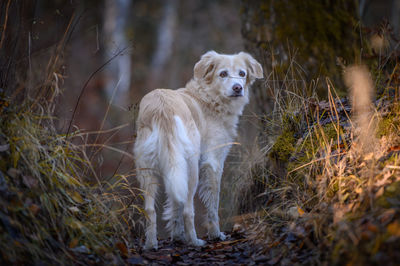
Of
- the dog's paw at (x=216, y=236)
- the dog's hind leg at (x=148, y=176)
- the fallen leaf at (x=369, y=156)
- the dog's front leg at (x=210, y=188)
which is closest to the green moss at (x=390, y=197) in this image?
the fallen leaf at (x=369, y=156)

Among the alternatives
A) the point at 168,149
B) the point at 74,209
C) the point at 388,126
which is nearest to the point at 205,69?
the point at 168,149

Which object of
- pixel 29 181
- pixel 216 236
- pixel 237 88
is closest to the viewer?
pixel 29 181

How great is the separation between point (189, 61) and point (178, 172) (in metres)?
11.2

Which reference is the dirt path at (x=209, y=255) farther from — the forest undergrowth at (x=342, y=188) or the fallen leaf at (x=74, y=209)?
the fallen leaf at (x=74, y=209)

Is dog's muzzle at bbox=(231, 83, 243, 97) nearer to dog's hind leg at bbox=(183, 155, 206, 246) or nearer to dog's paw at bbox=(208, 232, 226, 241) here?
dog's hind leg at bbox=(183, 155, 206, 246)

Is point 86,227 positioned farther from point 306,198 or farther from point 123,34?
point 123,34

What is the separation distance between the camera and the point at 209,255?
Result: 296cm

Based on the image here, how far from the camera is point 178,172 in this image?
A: 3.00 m

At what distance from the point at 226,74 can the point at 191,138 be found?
1.21 m

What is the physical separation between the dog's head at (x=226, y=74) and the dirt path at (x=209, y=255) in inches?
64.2

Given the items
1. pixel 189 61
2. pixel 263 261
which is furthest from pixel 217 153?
pixel 189 61

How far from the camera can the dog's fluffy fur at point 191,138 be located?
310cm

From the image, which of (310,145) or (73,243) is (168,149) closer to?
(73,243)

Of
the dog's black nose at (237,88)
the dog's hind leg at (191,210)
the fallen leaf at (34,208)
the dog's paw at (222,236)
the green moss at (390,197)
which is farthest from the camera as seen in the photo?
the dog's black nose at (237,88)
